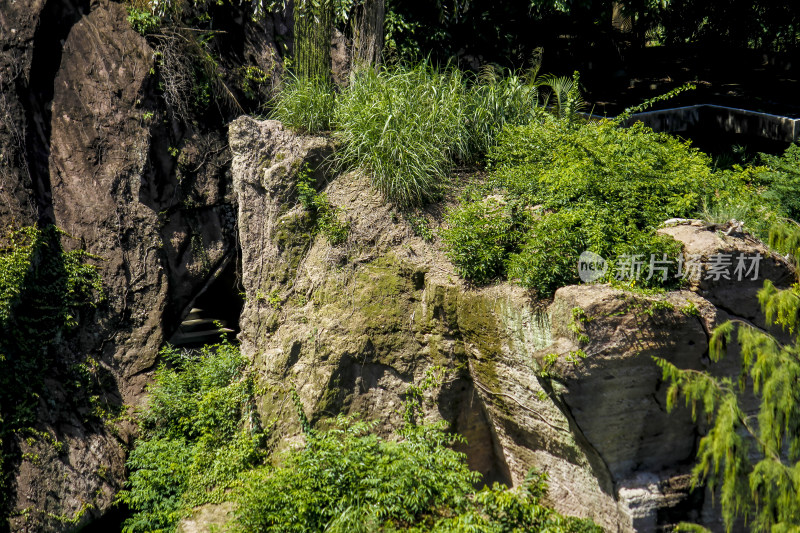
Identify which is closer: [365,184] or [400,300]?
[400,300]

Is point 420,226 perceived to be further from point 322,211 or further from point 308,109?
point 308,109

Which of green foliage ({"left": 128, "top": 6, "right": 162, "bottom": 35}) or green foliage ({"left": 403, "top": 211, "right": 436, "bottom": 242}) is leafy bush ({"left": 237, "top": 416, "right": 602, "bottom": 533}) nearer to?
green foliage ({"left": 403, "top": 211, "right": 436, "bottom": 242})

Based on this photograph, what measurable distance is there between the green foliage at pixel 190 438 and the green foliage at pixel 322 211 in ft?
6.41

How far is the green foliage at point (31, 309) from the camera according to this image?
25.9 ft

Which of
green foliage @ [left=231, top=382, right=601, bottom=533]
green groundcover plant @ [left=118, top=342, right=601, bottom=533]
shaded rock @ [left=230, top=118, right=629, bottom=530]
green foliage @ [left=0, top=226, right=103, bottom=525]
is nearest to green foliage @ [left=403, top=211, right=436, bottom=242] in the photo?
shaded rock @ [left=230, top=118, right=629, bottom=530]

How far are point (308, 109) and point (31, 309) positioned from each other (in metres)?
4.11

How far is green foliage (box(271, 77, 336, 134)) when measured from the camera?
880 cm

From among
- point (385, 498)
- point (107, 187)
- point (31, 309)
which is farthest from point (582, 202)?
point (31, 309)

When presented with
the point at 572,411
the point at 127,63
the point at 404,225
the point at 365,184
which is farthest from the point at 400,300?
the point at 127,63

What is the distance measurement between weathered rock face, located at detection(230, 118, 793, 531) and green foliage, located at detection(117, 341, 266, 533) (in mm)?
329

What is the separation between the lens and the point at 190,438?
8.16m

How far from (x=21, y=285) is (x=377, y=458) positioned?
4.86m

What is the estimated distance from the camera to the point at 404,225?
26.0ft

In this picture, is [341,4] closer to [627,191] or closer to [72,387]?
[627,191]
